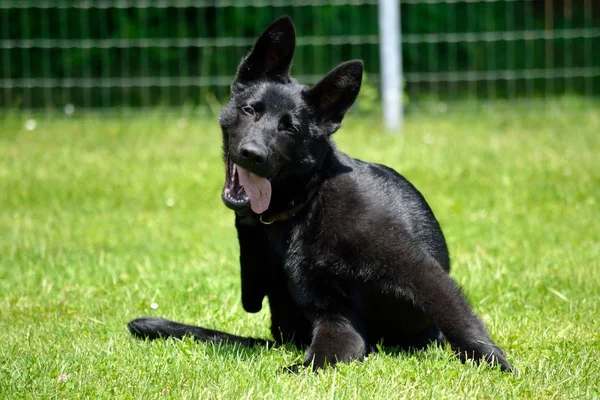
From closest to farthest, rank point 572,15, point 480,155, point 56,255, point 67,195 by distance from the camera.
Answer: point 56,255, point 67,195, point 480,155, point 572,15

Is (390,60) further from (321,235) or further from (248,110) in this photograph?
(321,235)

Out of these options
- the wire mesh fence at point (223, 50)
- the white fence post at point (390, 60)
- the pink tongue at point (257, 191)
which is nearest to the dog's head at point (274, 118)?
the pink tongue at point (257, 191)

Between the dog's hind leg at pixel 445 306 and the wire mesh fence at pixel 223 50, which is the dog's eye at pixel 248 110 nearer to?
the dog's hind leg at pixel 445 306

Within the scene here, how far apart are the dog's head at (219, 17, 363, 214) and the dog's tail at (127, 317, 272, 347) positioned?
538 mm

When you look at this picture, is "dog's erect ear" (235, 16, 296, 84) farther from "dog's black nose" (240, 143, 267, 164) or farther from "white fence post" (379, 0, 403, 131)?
"white fence post" (379, 0, 403, 131)

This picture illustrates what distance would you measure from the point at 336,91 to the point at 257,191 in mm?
475

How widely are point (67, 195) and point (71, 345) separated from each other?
3364mm

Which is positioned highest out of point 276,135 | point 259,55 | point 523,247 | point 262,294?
point 259,55

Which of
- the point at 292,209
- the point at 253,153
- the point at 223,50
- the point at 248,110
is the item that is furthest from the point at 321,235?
the point at 223,50

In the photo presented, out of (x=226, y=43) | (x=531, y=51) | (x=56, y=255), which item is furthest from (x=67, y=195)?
(x=531, y=51)

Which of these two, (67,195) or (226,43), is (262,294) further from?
(226,43)

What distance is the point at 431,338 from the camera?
3.46 m

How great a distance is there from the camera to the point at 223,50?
9.37 m

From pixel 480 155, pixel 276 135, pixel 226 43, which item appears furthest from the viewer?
pixel 226 43
